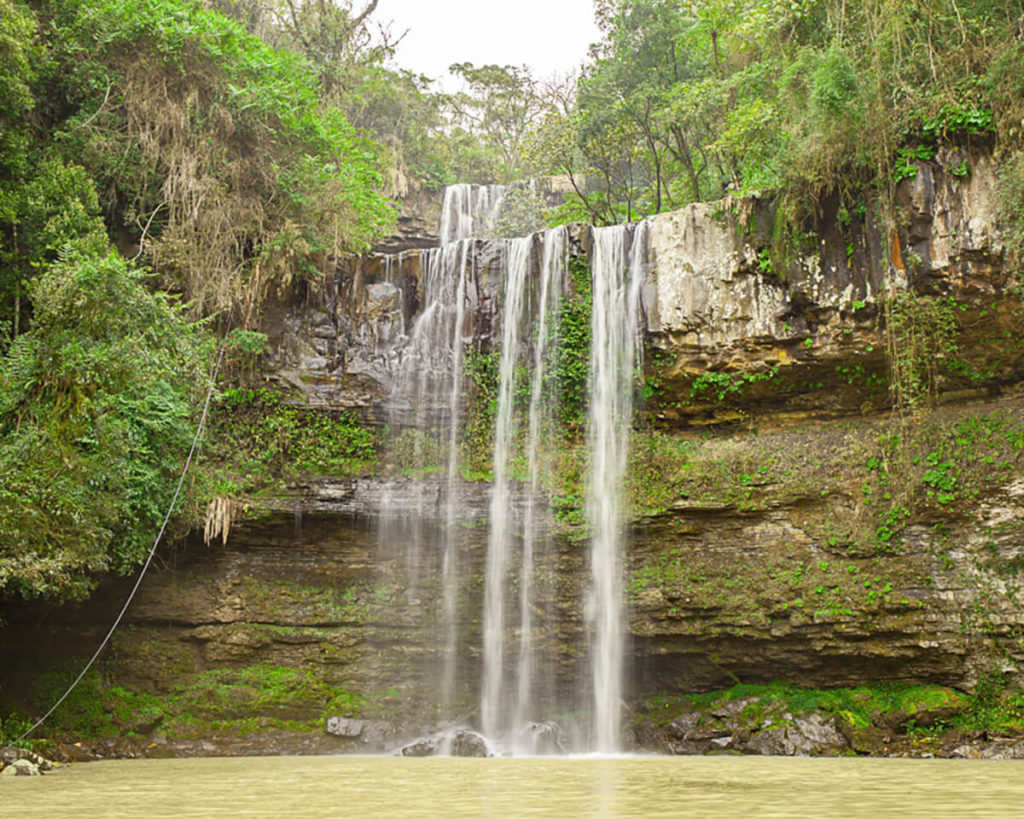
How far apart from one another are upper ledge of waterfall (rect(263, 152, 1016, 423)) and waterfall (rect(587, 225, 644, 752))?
373mm

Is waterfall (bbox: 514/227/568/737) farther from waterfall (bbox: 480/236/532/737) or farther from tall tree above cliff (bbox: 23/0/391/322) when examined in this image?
tall tree above cliff (bbox: 23/0/391/322)

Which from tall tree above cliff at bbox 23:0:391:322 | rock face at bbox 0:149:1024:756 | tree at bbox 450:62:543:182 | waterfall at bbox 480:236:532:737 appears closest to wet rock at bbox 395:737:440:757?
rock face at bbox 0:149:1024:756

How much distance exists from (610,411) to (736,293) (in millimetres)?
2875

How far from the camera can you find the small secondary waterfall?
1191cm

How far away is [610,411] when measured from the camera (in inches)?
516

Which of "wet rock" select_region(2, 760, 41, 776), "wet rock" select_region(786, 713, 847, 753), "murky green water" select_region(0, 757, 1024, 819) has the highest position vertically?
"murky green water" select_region(0, 757, 1024, 819)

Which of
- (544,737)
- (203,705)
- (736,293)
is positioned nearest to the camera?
(544,737)

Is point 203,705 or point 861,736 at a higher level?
point 861,736

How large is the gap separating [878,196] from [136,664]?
13.7 metres

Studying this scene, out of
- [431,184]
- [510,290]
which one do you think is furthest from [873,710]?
[431,184]

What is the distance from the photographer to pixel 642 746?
1106cm

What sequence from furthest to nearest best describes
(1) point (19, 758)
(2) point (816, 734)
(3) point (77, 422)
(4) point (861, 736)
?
1. (2) point (816, 734)
2. (4) point (861, 736)
3. (3) point (77, 422)
4. (1) point (19, 758)

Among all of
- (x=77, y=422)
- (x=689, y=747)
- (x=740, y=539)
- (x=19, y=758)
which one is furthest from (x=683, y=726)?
(x=77, y=422)

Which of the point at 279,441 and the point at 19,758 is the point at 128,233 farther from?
the point at 19,758
